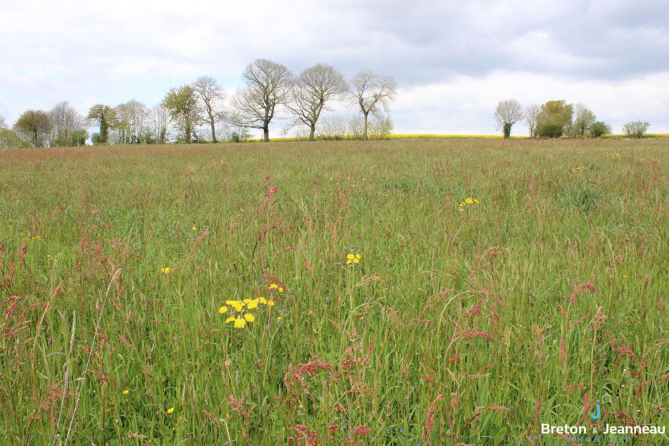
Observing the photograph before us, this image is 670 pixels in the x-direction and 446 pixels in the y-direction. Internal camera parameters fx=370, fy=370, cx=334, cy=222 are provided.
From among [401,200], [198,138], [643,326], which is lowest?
[643,326]

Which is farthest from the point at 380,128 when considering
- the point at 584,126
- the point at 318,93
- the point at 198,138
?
the point at 584,126

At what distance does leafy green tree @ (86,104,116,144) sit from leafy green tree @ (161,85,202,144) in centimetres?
2244

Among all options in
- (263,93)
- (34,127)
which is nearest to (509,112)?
(263,93)

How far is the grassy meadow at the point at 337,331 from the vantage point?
4.54 ft

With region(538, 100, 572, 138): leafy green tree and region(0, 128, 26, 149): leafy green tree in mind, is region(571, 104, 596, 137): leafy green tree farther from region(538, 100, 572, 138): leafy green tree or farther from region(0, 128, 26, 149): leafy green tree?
region(0, 128, 26, 149): leafy green tree

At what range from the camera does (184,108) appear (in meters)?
53.9

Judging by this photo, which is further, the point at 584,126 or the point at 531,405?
the point at 584,126

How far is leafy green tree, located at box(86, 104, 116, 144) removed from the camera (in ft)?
224

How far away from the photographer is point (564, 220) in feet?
12.6

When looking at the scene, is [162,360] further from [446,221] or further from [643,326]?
[446,221]

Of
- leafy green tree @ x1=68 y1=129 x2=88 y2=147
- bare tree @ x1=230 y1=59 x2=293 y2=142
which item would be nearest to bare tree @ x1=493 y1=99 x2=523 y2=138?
bare tree @ x1=230 y1=59 x2=293 y2=142

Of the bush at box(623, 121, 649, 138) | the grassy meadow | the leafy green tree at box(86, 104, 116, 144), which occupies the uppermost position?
the leafy green tree at box(86, 104, 116, 144)

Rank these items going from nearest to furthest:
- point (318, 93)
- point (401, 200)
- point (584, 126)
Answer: point (401, 200) < point (318, 93) < point (584, 126)

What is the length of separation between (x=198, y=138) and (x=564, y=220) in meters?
58.1
